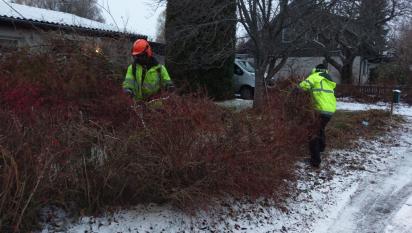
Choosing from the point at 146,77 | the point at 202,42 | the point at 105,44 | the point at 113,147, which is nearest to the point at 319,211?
the point at 113,147

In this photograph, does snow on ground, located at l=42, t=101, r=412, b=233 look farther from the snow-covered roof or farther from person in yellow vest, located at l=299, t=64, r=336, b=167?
the snow-covered roof

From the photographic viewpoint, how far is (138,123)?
4254mm

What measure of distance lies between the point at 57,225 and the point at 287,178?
2922mm

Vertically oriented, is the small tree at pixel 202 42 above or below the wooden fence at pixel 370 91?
above

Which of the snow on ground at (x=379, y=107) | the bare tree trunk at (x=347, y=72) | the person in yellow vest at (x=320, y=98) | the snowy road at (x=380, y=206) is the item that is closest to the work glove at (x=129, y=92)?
the snowy road at (x=380, y=206)

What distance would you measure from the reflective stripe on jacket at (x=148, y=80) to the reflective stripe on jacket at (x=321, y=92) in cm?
240

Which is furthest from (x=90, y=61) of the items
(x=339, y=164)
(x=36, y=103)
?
(x=339, y=164)

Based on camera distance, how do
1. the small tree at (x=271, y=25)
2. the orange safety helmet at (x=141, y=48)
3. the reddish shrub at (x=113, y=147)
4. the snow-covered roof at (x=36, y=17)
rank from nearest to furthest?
the reddish shrub at (x=113, y=147) → the orange safety helmet at (x=141, y=48) → the small tree at (x=271, y=25) → the snow-covered roof at (x=36, y=17)

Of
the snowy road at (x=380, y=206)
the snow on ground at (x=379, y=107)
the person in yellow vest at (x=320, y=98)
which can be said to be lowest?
the snowy road at (x=380, y=206)

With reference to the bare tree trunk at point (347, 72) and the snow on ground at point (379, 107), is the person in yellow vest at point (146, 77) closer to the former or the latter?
the snow on ground at point (379, 107)

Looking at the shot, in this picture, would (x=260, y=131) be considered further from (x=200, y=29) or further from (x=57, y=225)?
(x=200, y=29)

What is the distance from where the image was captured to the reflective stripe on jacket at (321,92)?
261 inches

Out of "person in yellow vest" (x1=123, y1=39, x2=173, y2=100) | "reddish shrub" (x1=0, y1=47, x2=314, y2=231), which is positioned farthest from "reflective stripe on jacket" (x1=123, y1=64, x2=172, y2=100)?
"reddish shrub" (x1=0, y1=47, x2=314, y2=231)

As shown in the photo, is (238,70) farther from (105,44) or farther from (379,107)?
(105,44)
